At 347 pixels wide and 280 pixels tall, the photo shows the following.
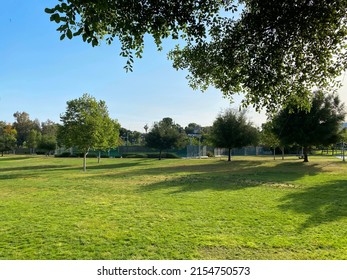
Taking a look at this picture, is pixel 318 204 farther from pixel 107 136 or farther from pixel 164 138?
pixel 164 138

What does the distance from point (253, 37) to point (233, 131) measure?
107ft

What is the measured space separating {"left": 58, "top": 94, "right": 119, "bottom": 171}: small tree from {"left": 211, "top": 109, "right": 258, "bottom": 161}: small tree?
16.3 m

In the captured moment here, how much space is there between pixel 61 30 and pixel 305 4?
10.1 ft

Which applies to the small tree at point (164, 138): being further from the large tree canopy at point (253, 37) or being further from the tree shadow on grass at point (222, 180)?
the large tree canopy at point (253, 37)

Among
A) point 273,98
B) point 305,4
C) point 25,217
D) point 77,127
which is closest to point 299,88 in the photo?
point 273,98

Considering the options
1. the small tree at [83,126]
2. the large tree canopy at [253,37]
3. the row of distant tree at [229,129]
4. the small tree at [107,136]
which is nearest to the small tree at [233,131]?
the row of distant tree at [229,129]

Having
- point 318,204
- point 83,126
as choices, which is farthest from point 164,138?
point 318,204

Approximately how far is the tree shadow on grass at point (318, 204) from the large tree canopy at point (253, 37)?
3.37 metres

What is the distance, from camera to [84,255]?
4.77 m

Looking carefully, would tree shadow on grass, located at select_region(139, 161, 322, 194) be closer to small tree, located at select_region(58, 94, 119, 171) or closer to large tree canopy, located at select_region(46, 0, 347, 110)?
small tree, located at select_region(58, 94, 119, 171)

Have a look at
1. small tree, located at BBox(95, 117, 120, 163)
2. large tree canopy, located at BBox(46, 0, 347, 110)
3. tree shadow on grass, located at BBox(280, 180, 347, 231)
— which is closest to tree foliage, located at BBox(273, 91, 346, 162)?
small tree, located at BBox(95, 117, 120, 163)

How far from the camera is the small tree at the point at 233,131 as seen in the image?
1436 inches

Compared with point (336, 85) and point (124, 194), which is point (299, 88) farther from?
point (124, 194)

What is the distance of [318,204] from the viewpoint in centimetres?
934
